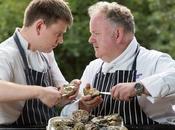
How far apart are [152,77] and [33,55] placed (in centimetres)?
63

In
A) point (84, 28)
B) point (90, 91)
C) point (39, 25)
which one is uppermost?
point (39, 25)

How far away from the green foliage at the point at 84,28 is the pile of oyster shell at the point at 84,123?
13.8ft

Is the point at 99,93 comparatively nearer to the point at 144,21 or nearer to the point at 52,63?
the point at 52,63

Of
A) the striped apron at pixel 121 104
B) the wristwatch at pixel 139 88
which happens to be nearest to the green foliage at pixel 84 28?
the striped apron at pixel 121 104

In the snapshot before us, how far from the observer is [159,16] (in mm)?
7809

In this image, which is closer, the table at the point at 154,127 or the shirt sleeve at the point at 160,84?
the table at the point at 154,127

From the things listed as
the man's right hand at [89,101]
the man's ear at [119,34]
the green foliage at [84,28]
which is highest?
the man's ear at [119,34]

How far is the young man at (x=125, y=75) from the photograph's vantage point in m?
3.01

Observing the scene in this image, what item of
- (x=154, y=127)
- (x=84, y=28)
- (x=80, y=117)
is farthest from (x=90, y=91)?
(x=84, y=28)

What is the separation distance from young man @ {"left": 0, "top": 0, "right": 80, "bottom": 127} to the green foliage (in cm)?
356

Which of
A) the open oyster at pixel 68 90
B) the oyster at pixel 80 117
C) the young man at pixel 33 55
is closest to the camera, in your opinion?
the oyster at pixel 80 117

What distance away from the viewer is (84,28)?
6.91 meters

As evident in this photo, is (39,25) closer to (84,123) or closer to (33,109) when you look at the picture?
(33,109)

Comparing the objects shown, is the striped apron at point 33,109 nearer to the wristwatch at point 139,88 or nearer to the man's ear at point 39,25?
the man's ear at point 39,25
